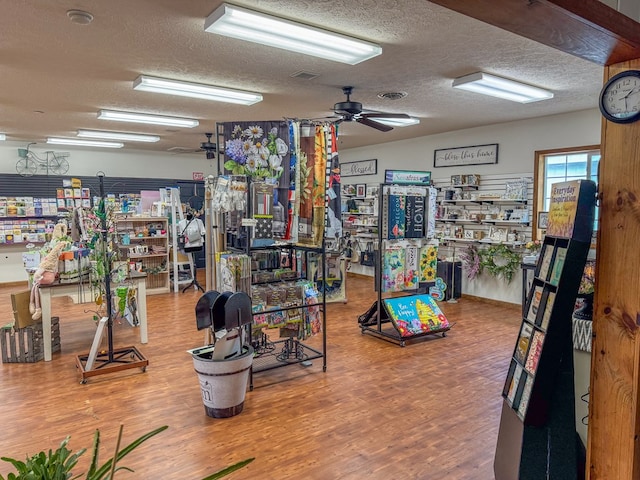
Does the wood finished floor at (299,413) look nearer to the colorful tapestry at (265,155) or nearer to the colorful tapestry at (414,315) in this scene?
the colorful tapestry at (414,315)

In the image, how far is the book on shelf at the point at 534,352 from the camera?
2.21m

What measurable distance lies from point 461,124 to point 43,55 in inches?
229

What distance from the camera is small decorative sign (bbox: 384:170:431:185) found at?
5.14 m

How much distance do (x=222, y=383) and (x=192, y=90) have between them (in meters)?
3.13

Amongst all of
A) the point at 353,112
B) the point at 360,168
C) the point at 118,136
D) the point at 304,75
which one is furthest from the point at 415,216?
the point at 118,136

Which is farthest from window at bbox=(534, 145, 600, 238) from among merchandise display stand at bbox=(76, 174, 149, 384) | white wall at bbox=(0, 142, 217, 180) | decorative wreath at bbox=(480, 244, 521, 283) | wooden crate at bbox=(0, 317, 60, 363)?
white wall at bbox=(0, 142, 217, 180)

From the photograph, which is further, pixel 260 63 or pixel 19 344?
pixel 19 344

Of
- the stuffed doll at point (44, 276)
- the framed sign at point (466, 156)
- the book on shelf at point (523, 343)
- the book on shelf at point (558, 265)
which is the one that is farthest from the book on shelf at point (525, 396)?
the framed sign at point (466, 156)

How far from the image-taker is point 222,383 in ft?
10.5

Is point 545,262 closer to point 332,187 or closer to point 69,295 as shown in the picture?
point 332,187

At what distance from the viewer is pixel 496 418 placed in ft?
10.8

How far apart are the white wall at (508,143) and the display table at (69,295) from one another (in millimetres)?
5320

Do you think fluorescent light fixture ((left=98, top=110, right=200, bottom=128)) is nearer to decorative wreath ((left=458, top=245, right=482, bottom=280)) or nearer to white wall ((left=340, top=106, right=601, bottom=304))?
white wall ((left=340, top=106, right=601, bottom=304))

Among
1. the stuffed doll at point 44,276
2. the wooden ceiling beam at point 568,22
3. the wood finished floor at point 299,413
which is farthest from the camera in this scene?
→ the stuffed doll at point 44,276
